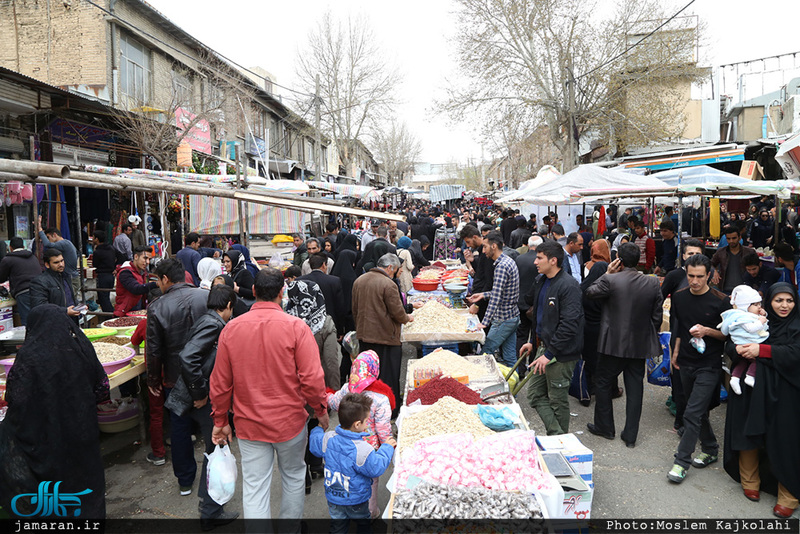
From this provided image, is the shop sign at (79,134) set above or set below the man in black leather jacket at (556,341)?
above

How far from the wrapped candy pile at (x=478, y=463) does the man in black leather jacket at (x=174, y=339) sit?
210 centimetres

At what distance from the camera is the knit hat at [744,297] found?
13.4ft

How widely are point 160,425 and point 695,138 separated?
28.1 m

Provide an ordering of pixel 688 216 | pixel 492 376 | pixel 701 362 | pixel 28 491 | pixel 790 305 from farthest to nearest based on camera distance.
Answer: pixel 688 216, pixel 492 376, pixel 701 362, pixel 790 305, pixel 28 491

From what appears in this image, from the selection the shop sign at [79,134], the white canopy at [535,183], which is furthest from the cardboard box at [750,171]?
the shop sign at [79,134]

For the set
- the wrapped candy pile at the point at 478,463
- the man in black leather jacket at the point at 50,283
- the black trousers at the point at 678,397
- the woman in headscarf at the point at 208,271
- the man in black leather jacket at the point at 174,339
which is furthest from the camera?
the man in black leather jacket at the point at 50,283

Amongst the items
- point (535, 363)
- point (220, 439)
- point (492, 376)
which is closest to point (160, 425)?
point (220, 439)

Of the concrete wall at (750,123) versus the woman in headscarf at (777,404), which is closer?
the woman in headscarf at (777,404)

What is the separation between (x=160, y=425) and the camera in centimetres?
485

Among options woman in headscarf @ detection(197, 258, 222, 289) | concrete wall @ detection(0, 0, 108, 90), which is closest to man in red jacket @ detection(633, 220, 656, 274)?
woman in headscarf @ detection(197, 258, 222, 289)

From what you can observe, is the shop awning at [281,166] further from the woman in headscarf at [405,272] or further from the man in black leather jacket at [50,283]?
the man in black leather jacket at [50,283]

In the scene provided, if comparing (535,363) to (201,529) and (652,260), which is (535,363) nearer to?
(201,529)

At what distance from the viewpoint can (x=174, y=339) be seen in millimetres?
4297

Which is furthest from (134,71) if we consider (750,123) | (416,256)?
(750,123)
